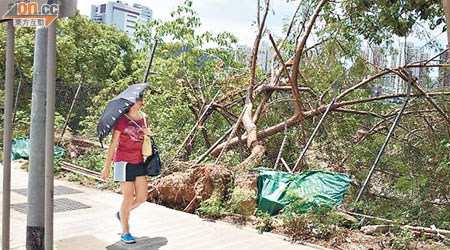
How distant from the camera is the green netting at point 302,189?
5.82 metres

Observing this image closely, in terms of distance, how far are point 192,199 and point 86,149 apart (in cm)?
482

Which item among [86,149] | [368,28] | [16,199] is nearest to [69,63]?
[86,149]

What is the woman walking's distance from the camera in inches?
196

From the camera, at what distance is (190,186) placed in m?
A: 6.80

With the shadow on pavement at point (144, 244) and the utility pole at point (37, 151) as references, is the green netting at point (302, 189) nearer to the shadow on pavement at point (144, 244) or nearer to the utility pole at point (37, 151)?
the shadow on pavement at point (144, 244)

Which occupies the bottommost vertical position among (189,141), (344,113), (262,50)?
(189,141)

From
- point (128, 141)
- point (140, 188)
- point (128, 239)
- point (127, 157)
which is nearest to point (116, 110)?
point (128, 141)

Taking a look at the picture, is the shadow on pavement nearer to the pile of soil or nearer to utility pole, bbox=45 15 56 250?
the pile of soil

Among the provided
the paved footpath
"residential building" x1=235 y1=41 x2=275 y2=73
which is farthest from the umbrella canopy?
"residential building" x1=235 y1=41 x2=275 y2=73

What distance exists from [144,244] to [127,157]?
98 centimetres

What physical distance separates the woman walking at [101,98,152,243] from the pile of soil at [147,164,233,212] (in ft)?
5.73

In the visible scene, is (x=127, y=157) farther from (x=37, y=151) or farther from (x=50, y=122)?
(x=50, y=122)

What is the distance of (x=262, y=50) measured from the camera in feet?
34.1

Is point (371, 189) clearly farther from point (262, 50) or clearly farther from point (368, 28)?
point (262, 50)
